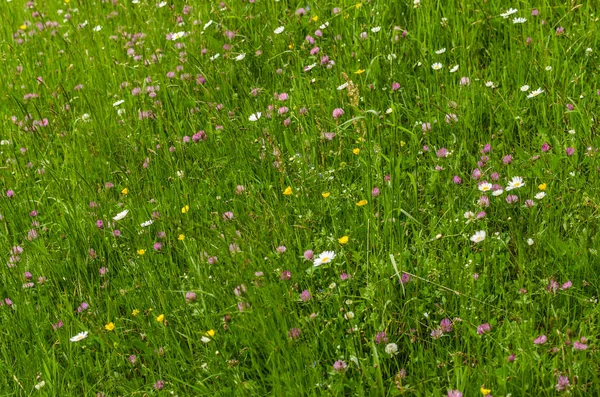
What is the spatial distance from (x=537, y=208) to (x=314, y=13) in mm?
1891

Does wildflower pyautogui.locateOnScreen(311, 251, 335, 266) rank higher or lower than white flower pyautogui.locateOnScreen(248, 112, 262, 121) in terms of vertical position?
lower

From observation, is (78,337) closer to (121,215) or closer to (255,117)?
(121,215)

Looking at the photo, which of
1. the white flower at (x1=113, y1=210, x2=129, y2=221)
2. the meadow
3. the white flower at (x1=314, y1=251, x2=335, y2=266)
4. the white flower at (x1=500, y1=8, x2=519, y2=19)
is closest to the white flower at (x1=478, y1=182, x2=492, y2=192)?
the meadow

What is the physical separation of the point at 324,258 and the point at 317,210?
337mm

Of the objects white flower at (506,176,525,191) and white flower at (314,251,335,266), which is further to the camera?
white flower at (506,176,525,191)

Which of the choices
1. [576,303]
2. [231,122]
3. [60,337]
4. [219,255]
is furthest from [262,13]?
[576,303]

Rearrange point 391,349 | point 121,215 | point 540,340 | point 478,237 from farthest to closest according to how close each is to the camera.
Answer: point 121,215
point 478,237
point 391,349
point 540,340

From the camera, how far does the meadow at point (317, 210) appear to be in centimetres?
217

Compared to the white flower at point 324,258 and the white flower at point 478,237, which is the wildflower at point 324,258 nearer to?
the white flower at point 324,258

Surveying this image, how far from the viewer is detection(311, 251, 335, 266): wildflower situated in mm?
2369

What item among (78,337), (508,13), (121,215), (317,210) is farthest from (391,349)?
(508,13)

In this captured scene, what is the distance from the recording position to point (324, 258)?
2.40 meters

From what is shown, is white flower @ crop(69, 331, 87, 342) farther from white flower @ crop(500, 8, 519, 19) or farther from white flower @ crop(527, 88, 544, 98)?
white flower @ crop(500, 8, 519, 19)

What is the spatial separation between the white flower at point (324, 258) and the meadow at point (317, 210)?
2cm
